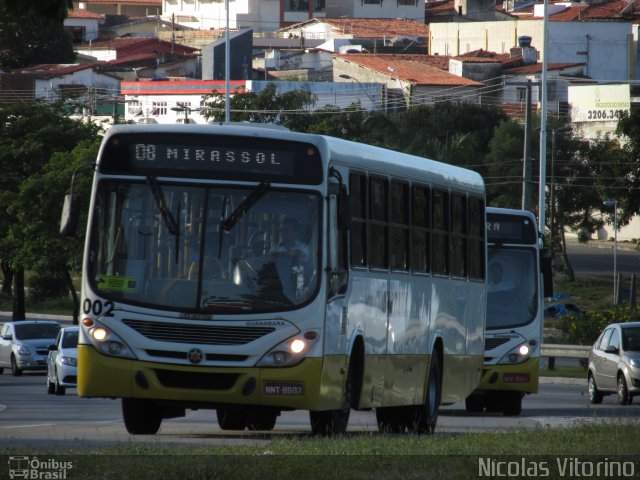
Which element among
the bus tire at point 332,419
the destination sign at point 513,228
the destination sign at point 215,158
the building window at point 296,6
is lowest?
the bus tire at point 332,419

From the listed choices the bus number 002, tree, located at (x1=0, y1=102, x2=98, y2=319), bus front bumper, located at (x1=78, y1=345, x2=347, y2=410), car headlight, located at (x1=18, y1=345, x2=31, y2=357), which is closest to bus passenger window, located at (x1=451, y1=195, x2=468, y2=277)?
bus front bumper, located at (x1=78, y1=345, x2=347, y2=410)

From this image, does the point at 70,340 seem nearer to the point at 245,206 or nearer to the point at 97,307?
the point at 97,307

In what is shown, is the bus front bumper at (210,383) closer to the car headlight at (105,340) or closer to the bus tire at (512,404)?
the car headlight at (105,340)

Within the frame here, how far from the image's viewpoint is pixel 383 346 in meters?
15.9

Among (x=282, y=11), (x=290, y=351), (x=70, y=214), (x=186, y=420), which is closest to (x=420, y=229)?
(x=290, y=351)

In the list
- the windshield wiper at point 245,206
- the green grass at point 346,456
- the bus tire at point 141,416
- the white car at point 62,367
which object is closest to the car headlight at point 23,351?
the white car at point 62,367

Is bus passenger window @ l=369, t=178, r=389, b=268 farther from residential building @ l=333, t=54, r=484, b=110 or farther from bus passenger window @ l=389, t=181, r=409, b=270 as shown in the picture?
residential building @ l=333, t=54, r=484, b=110

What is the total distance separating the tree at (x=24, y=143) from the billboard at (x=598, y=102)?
39770mm

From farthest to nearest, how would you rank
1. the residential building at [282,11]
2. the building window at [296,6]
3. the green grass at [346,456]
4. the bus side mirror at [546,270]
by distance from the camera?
the building window at [296,6]
the residential building at [282,11]
the bus side mirror at [546,270]
the green grass at [346,456]

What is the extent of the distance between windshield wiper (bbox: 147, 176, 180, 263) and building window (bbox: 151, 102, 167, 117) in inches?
3558

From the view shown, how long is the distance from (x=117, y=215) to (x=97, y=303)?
81 cm

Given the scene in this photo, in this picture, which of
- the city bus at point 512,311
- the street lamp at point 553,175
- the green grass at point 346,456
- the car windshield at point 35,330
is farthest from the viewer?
the street lamp at point 553,175

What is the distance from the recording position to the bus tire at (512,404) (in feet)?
77.1

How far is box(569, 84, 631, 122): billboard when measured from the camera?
94812 millimetres
